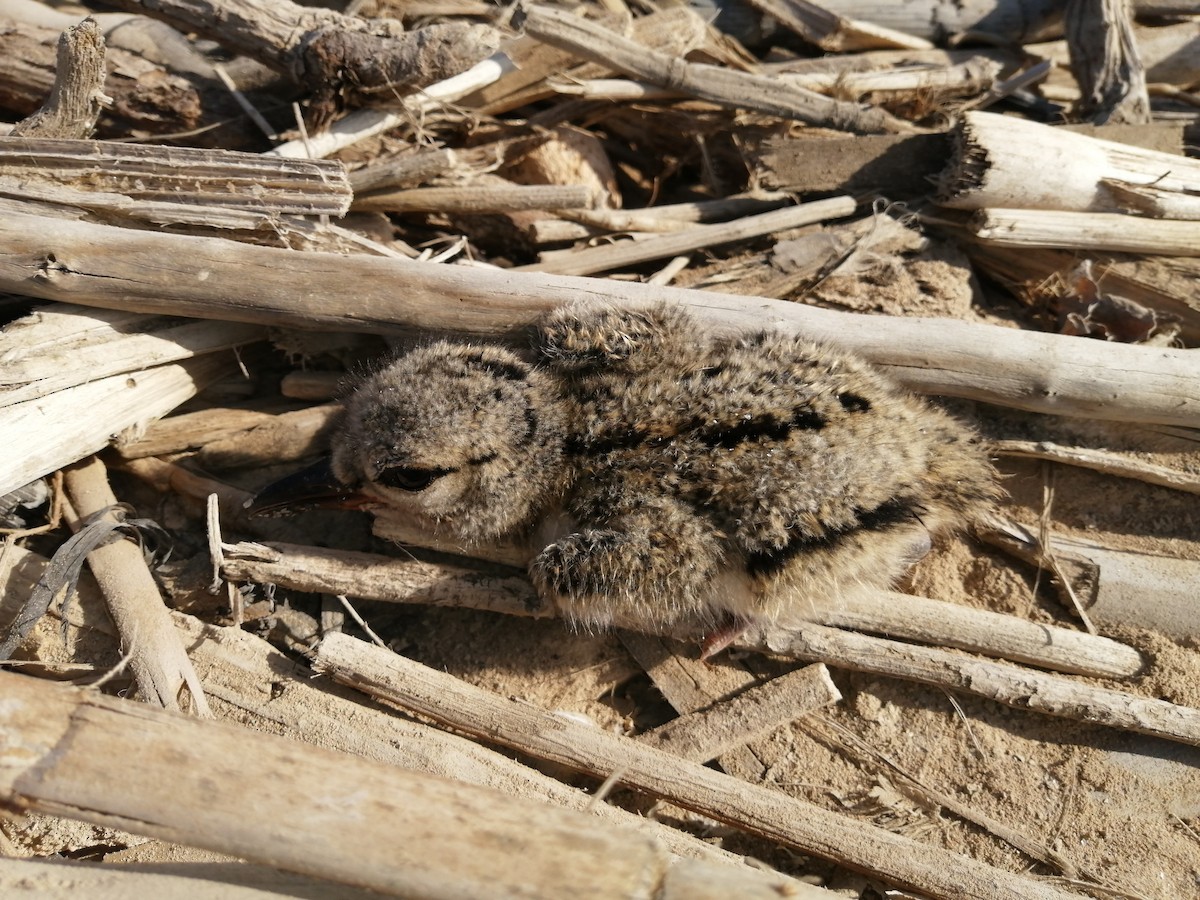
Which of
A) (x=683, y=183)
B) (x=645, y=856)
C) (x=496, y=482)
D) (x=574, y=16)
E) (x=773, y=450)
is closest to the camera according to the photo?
(x=645, y=856)

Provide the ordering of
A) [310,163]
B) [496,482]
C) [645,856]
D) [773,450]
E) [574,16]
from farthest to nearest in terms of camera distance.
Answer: [574,16], [310,163], [496,482], [773,450], [645,856]

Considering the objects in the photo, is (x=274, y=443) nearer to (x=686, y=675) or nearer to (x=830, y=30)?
(x=686, y=675)

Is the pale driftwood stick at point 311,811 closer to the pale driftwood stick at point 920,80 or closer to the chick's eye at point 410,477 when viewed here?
the chick's eye at point 410,477

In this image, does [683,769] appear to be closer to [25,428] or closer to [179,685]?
[179,685]

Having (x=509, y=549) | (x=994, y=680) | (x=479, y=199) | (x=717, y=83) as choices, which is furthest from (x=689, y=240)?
(x=994, y=680)

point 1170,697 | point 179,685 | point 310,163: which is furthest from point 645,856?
point 310,163

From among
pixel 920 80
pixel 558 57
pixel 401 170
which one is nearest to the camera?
pixel 401 170

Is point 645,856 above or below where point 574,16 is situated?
below

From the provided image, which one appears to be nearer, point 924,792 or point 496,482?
A: point 924,792
